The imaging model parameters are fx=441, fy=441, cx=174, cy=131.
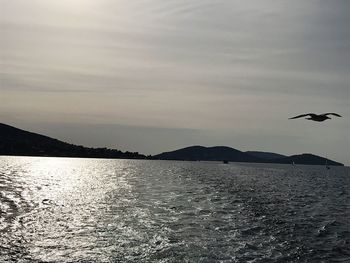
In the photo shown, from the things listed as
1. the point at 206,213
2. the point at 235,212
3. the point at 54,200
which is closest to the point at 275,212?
the point at 235,212

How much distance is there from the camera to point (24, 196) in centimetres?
5522

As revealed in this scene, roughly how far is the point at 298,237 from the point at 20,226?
21.0 m

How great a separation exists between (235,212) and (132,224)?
1252 cm

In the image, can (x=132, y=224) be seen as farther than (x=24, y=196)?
No

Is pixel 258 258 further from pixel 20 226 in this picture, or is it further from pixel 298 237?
pixel 20 226

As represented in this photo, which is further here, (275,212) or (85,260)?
(275,212)

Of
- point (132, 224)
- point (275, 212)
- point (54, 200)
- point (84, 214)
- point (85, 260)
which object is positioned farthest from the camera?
point (54, 200)

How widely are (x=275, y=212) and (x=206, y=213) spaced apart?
7.82 m

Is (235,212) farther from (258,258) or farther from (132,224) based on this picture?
(258,258)

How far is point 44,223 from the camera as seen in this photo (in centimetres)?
3578

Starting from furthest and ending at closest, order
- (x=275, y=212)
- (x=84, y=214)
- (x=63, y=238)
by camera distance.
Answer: (x=275, y=212)
(x=84, y=214)
(x=63, y=238)

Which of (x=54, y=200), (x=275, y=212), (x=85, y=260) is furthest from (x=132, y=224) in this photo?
(x=54, y=200)

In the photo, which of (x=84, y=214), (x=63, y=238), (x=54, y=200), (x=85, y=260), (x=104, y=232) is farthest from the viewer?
(x=54, y=200)

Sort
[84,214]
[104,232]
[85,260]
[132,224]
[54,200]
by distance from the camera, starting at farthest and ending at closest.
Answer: [54,200]
[84,214]
[132,224]
[104,232]
[85,260]
